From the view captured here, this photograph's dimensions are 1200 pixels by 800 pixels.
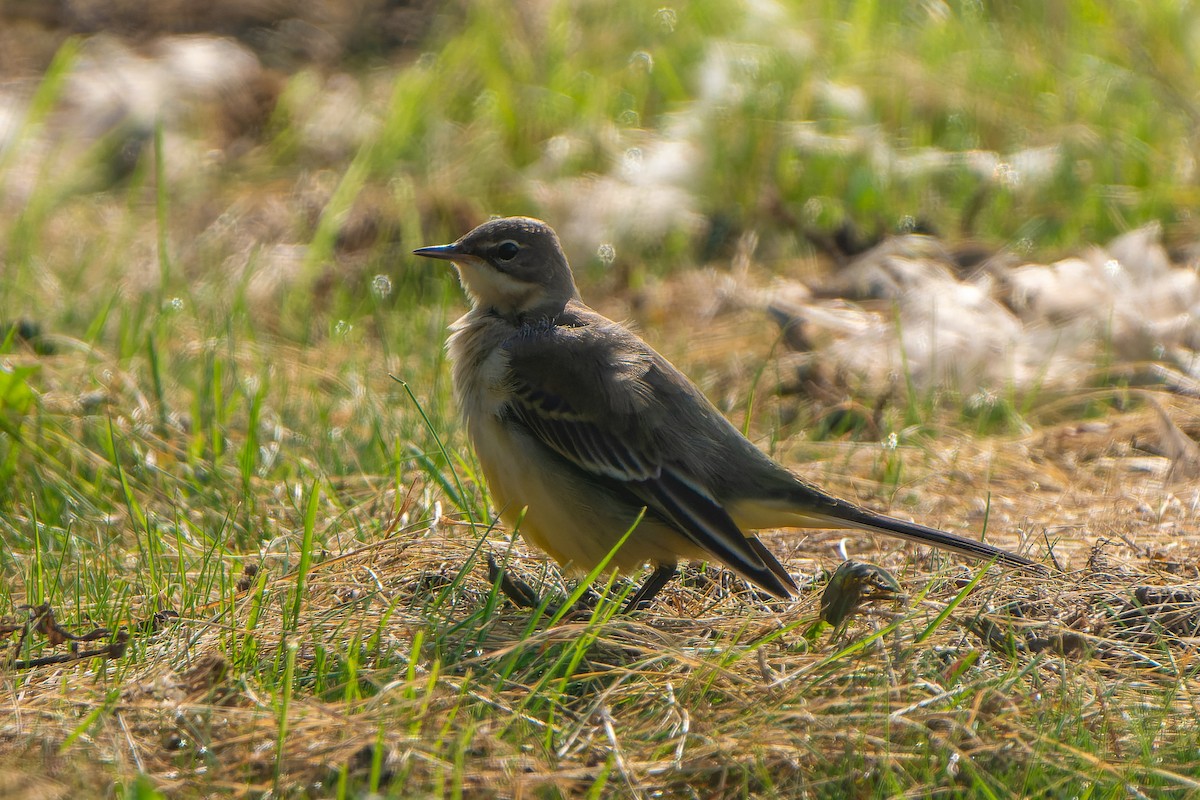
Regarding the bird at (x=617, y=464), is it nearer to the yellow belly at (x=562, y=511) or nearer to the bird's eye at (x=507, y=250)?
the yellow belly at (x=562, y=511)

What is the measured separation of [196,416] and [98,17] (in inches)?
306

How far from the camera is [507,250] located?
220 inches

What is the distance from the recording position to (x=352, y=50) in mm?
12016

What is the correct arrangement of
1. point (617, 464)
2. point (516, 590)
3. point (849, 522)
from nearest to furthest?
point (516, 590) < point (849, 522) < point (617, 464)

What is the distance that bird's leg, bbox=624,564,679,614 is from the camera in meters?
4.82

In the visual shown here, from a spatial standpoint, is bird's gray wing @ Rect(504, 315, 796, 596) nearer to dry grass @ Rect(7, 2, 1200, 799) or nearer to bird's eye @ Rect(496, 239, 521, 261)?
dry grass @ Rect(7, 2, 1200, 799)

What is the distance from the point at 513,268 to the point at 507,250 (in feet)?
0.30

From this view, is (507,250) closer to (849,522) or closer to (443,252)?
(443,252)

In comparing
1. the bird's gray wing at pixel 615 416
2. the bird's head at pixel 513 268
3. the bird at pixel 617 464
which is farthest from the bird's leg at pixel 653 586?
→ the bird's head at pixel 513 268

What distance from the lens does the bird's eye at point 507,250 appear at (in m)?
5.57

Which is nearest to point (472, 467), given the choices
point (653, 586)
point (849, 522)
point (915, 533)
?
point (653, 586)

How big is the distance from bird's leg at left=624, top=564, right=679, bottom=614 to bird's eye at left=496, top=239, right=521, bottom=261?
1413 millimetres

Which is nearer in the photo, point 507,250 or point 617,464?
point 617,464

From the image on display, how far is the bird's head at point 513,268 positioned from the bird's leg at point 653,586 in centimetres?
113
